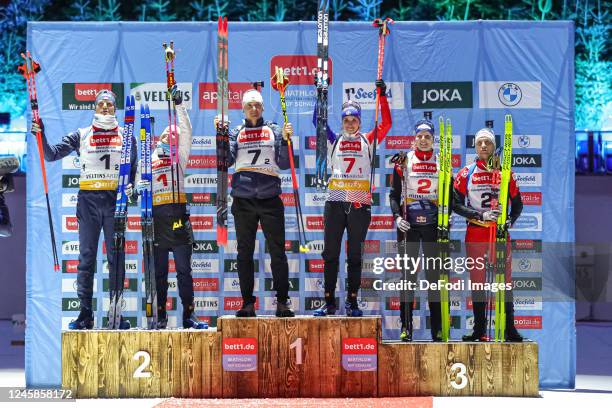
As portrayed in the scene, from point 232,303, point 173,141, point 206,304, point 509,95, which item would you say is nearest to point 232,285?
point 232,303

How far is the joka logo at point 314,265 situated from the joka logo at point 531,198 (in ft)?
5.12

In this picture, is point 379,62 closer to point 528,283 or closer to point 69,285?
point 528,283

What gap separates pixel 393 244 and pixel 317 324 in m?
1.09

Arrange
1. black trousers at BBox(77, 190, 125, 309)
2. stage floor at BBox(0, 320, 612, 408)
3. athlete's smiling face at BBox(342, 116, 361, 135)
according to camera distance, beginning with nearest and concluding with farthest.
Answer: stage floor at BBox(0, 320, 612, 408) → athlete's smiling face at BBox(342, 116, 361, 135) → black trousers at BBox(77, 190, 125, 309)

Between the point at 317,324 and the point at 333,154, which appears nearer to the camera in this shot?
the point at 317,324

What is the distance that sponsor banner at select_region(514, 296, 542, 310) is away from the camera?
690cm

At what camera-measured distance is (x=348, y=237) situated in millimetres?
6398

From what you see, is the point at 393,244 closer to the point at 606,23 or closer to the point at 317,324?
the point at 317,324

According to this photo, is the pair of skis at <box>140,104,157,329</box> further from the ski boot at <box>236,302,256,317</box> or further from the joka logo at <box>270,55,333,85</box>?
the joka logo at <box>270,55,333,85</box>

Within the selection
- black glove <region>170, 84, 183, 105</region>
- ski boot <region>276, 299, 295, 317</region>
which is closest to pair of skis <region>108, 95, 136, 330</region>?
black glove <region>170, 84, 183, 105</region>

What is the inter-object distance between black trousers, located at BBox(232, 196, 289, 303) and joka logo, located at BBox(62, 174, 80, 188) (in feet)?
4.60

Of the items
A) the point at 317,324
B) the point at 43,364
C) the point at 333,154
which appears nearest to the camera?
the point at 317,324

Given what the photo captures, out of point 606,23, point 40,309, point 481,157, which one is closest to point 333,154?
point 481,157

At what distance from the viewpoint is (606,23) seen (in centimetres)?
1717
